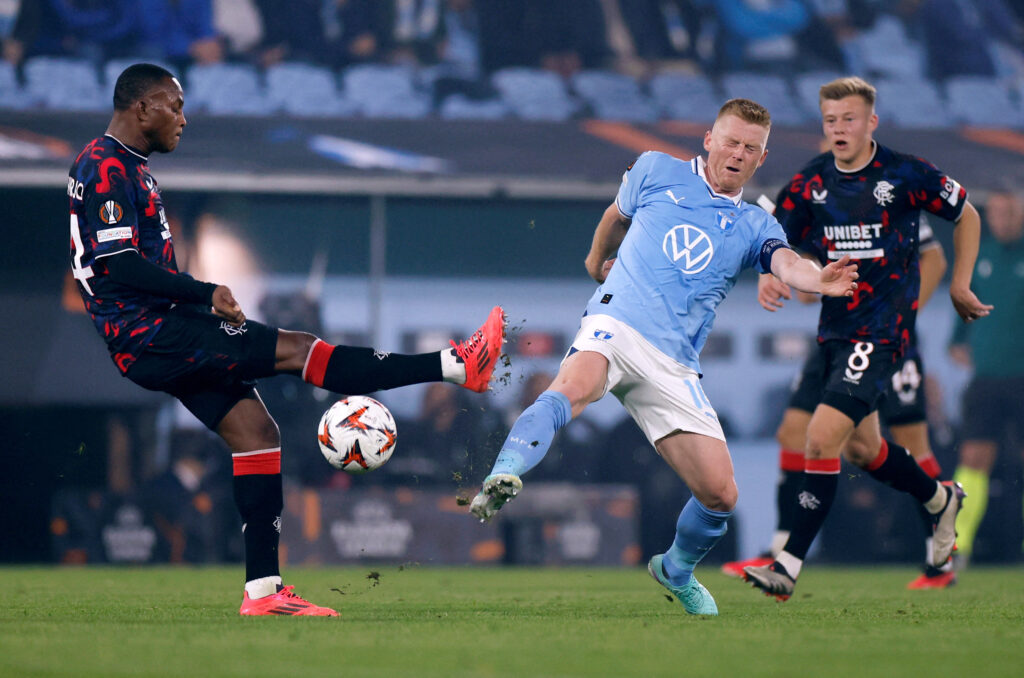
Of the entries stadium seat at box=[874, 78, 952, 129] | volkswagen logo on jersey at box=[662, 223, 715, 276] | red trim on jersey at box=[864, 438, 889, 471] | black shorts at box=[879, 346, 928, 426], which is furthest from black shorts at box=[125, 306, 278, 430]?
stadium seat at box=[874, 78, 952, 129]

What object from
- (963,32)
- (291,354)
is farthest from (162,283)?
(963,32)

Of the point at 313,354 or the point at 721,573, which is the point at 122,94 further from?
the point at 721,573

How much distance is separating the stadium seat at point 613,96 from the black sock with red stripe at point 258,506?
852 centimetres

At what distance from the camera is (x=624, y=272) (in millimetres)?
5059

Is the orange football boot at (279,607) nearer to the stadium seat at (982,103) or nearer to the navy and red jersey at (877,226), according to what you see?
the navy and red jersey at (877,226)

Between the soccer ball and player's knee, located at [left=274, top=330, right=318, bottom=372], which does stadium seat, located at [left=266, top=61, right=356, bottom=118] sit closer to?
the soccer ball

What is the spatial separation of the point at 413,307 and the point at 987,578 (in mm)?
5130

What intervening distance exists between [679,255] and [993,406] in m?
6.70

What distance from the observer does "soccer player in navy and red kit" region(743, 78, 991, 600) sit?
19.9 feet

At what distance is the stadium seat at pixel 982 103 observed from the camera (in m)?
13.7

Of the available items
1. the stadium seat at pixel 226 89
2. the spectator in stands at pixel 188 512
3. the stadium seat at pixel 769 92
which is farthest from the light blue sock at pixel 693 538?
the stadium seat at pixel 769 92

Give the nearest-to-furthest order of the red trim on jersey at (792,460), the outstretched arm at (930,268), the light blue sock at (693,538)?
1. the light blue sock at (693,538)
2. the outstretched arm at (930,268)
3. the red trim on jersey at (792,460)

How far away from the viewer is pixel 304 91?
12.8 meters

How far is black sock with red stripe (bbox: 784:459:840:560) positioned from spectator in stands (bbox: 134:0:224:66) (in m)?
8.32
